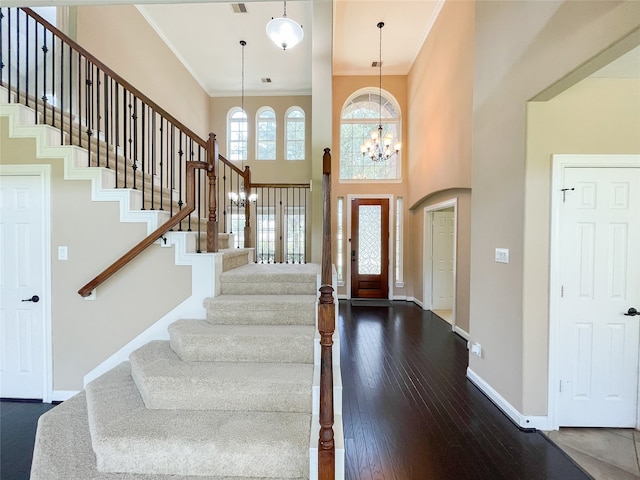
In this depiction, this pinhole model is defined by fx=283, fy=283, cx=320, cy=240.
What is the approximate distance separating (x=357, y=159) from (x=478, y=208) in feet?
14.7

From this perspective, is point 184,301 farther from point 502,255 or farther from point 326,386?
point 502,255

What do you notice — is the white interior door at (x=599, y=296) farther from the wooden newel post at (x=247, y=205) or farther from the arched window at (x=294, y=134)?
the arched window at (x=294, y=134)

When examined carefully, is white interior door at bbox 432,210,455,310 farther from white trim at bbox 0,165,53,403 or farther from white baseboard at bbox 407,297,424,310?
white trim at bbox 0,165,53,403

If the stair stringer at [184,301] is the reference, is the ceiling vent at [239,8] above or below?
above

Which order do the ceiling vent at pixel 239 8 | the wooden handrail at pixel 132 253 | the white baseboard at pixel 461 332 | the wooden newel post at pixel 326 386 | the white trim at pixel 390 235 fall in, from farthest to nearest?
the white trim at pixel 390 235 → the ceiling vent at pixel 239 8 → the white baseboard at pixel 461 332 → the wooden handrail at pixel 132 253 → the wooden newel post at pixel 326 386

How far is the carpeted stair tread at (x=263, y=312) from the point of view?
257cm

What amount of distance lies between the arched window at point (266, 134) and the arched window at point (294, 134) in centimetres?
36

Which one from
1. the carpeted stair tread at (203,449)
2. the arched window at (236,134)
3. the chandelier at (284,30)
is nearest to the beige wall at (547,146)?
the carpeted stair tread at (203,449)

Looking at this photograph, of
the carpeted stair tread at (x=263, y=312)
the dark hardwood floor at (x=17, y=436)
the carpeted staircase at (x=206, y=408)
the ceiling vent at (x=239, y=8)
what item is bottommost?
the dark hardwood floor at (x=17, y=436)

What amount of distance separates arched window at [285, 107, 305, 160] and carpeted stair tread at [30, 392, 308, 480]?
6.77 metres

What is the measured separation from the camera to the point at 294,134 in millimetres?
7727

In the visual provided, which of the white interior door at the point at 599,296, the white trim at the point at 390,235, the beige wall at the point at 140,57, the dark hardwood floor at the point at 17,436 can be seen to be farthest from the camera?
the white trim at the point at 390,235

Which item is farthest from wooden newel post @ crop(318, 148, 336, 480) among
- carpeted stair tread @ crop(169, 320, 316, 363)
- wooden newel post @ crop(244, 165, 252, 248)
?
wooden newel post @ crop(244, 165, 252, 248)

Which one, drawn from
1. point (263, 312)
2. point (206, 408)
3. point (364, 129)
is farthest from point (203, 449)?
point (364, 129)
